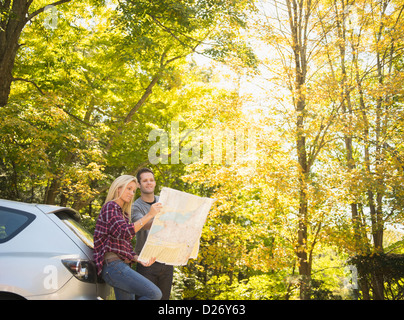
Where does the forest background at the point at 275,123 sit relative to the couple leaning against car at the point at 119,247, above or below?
above

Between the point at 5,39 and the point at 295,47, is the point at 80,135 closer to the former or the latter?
the point at 5,39

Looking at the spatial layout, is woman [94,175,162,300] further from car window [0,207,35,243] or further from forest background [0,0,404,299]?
forest background [0,0,404,299]

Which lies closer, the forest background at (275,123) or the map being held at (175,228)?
the map being held at (175,228)

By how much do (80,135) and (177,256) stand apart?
7.93 metres

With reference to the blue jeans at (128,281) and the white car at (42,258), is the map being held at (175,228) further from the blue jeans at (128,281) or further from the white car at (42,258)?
the white car at (42,258)

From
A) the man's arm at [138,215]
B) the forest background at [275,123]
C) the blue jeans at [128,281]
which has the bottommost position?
the blue jeans at [128,281]

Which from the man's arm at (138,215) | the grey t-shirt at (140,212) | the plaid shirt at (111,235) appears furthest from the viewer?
the grey t-shirt at (140,212)

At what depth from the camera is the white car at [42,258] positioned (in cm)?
340

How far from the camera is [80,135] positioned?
441 inches

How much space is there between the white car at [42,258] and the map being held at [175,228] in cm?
57

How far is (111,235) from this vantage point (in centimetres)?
381

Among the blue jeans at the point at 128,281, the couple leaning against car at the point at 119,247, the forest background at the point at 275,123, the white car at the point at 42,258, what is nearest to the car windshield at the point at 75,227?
the white car at the point at 42,258
